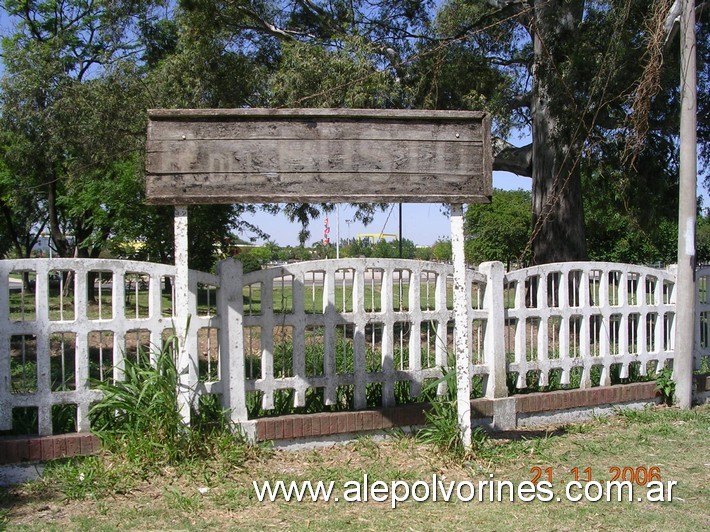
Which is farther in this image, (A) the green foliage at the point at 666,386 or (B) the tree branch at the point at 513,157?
(B) the tree branch at the point at 513,157

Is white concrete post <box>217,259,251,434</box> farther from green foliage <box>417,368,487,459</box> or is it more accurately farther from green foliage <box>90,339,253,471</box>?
green foliage <box>417,368,487,459</box>

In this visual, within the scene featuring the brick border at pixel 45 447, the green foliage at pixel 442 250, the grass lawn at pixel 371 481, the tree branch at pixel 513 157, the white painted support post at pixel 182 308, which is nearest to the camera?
the grass lawn at pixel 371 481

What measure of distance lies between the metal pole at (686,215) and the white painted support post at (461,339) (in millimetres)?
2771

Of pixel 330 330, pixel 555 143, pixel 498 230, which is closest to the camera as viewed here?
pixel 330 330

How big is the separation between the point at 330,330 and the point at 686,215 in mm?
3766

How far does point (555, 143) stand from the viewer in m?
12.1

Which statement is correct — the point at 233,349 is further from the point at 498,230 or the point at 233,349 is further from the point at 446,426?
the point at 498,230

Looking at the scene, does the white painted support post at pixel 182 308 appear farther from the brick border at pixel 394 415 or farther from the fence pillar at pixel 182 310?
the brick border at pixel 394 415

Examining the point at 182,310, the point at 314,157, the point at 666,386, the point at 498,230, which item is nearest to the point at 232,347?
the point at 182,310

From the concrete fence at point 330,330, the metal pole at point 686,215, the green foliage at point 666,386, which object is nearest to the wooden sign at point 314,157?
the concrete fence at point 330,330

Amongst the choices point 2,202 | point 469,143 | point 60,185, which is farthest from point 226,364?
point 2,202

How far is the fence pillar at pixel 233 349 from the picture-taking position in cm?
544

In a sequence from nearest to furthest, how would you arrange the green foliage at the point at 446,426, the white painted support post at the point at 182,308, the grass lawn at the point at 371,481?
the grass lawn at the point at 371,481 < the white painted support post at the point at 182,308 < the green foliage at the point at 446,426

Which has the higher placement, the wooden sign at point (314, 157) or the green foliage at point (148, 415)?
the wooden sign at point (314, 157)
